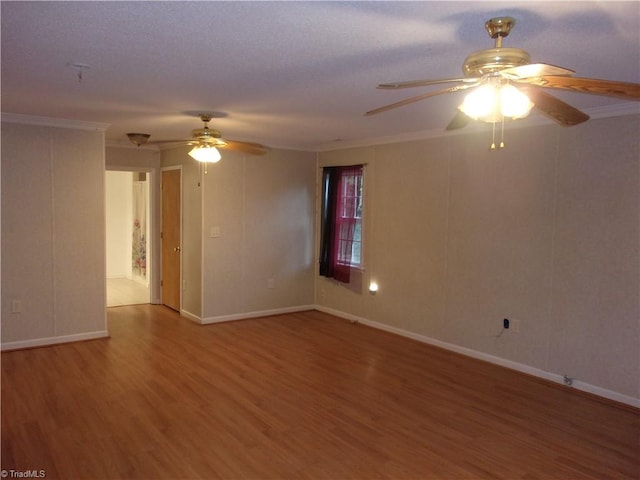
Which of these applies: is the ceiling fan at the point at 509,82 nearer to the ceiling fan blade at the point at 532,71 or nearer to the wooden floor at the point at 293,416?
the ceiling fan blade at the point at 532,71

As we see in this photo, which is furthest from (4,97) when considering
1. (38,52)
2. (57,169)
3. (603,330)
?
(603,330)

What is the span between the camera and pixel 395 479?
2832 mm

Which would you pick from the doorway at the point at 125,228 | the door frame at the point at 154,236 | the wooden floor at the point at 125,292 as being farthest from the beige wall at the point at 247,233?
the doorway at the point at 125,228

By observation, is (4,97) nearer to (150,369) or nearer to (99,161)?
(99,161)

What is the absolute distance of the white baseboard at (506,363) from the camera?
398cm

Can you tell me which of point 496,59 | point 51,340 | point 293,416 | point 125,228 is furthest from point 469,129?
point 125,228

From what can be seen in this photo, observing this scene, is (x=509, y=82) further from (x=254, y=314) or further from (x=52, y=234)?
(x=254, y=314)

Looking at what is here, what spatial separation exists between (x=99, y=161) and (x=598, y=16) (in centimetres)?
491

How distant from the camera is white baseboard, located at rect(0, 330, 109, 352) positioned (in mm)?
4996

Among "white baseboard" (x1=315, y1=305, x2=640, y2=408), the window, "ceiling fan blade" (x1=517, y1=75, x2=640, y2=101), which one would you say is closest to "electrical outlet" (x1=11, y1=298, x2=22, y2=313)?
the window

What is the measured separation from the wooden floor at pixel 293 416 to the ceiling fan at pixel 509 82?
2.12 metres

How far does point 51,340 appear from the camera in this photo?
17.1 ft

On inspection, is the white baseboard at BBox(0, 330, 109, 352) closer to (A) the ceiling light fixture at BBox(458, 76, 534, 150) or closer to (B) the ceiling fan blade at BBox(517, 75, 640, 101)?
(A) the ceiling light fixture at BBox(458, 76, 534, 150)

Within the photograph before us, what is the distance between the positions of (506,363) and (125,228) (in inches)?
305
